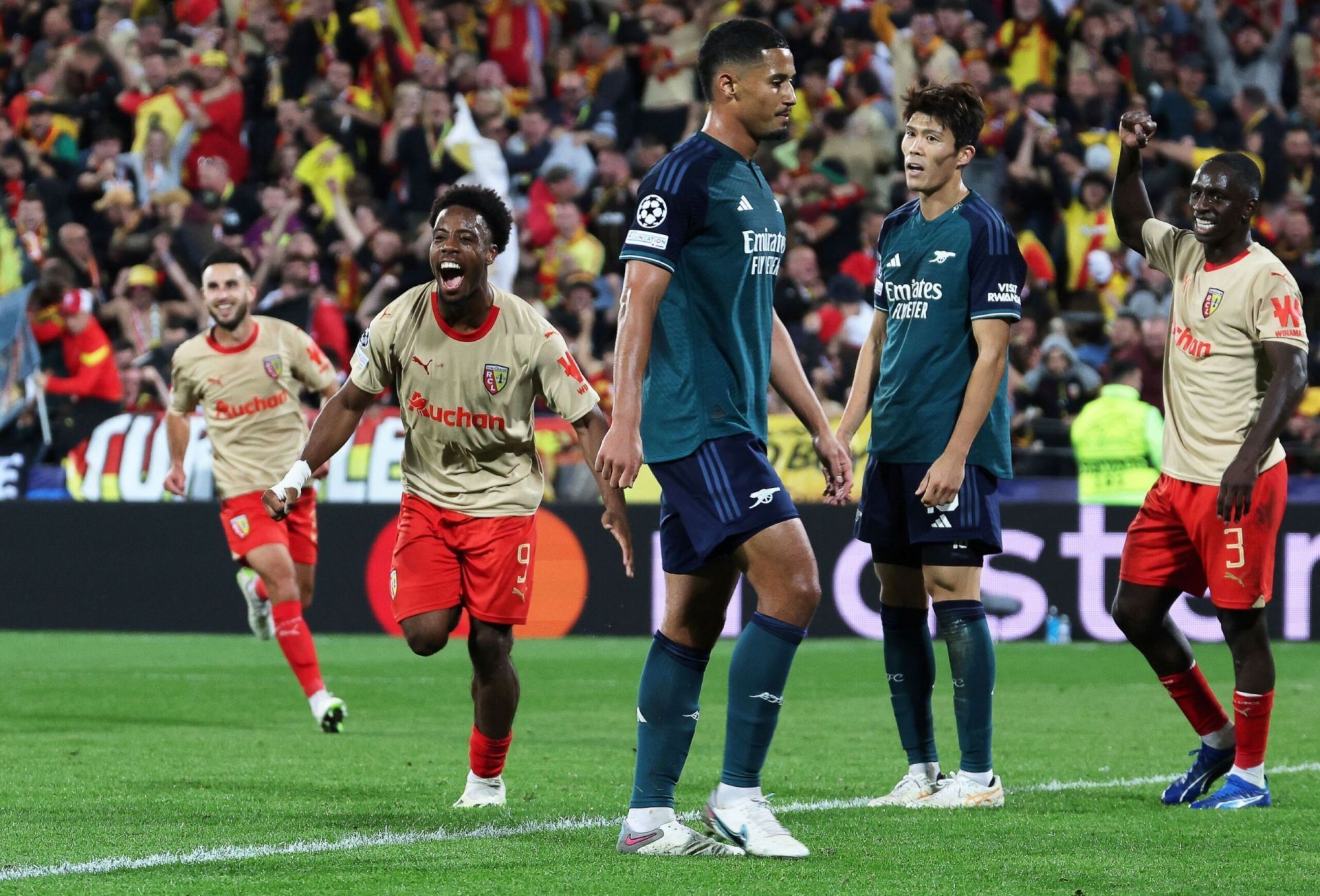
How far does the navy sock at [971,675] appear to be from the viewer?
20.8 feet

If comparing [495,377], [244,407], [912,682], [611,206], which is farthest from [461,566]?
[611,206]

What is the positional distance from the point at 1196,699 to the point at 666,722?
242 centimetres

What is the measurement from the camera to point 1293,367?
6.38m

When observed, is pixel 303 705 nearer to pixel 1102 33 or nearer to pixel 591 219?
pixel 591 219

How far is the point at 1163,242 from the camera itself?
6945 millimetres

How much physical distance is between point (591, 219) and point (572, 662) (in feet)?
20.7

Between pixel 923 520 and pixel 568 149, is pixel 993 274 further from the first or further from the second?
pixel 568 149

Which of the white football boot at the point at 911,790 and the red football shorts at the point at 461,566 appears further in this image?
the red football shorts at the point at 461,566

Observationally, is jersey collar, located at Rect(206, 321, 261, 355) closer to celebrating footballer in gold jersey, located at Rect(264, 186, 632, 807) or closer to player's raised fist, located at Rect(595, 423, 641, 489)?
celebrating footballer in gold jersey, located at Rect(264, 186, 632, 807)

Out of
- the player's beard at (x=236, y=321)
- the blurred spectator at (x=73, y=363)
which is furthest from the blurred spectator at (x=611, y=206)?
the player's beard at (x=236, y=321)

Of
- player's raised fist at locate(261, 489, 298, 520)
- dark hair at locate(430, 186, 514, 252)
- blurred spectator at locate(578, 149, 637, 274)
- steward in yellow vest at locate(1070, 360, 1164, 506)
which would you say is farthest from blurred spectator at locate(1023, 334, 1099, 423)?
player's raised fist at locate(261, 489, 298, 520)

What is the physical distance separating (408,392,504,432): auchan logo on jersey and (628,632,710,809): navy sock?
1650 millimetres

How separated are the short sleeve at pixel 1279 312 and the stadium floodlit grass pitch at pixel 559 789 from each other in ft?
5.25

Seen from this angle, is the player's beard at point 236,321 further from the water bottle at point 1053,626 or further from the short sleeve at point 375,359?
the water bottle at point 1053,626
